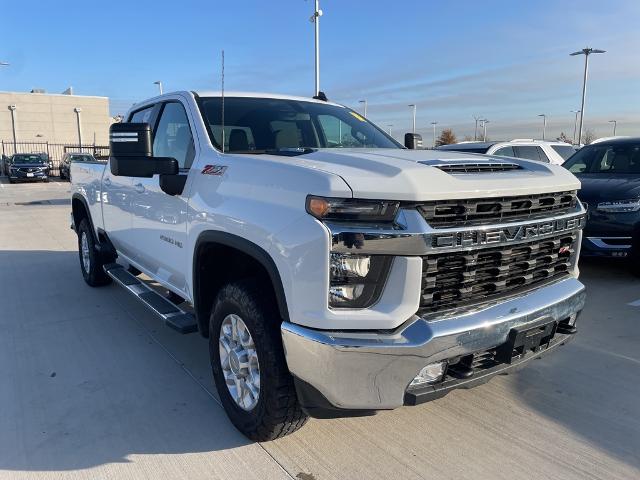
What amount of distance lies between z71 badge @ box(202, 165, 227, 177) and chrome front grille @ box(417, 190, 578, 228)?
4.13ft

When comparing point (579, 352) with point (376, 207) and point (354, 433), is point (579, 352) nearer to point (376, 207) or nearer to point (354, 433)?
point (354, 433)

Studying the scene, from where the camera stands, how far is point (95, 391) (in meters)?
3.49

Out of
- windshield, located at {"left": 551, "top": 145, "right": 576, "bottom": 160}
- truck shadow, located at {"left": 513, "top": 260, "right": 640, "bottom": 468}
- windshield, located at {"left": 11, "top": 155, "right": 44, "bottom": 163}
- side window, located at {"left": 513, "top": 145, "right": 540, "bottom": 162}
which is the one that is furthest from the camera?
windshield, located at {"left": 11, "top": 155, "right": 44, "bottom": 163}

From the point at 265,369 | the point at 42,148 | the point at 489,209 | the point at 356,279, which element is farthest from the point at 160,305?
the point at 42,148

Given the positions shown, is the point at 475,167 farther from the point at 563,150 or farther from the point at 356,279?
the point at 563,150

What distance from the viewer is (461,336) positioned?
231cm

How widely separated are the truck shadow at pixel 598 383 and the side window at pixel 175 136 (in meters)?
2.75

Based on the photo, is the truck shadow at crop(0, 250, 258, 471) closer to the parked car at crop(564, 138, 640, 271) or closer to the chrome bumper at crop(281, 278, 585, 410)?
the chrome bumper at crop(281, 278, 585, 410)

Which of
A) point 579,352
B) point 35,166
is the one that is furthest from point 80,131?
point 579,352

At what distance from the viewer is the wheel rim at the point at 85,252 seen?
6164 mm

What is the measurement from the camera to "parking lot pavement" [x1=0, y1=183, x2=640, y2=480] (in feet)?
8.73

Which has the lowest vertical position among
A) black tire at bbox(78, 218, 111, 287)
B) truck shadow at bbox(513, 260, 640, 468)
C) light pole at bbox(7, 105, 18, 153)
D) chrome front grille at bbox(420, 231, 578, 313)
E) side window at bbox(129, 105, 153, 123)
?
truck shadow at bbox(513, 260, 640, 468)

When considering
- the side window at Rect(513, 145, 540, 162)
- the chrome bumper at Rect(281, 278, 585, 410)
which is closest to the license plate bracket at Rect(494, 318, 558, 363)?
the chrome bumper at Rect(281, 278, 585, 410)

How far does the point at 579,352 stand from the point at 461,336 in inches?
89.8
